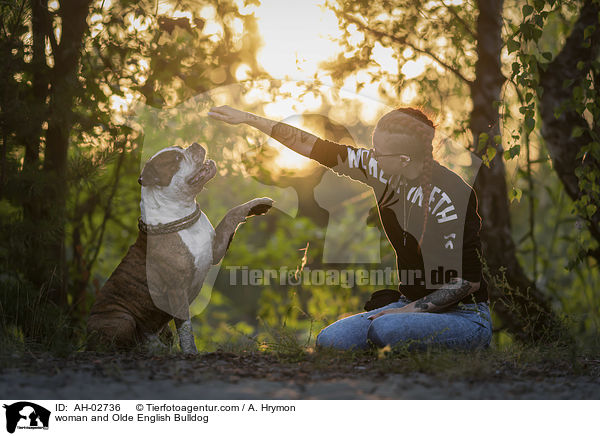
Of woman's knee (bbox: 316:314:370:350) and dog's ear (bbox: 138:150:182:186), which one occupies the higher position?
dog's ear (bbox: 138:150:182:186)

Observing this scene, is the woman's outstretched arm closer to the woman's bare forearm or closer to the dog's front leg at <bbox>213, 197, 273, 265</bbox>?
the woman's bare forearm

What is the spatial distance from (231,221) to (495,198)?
2297 mm

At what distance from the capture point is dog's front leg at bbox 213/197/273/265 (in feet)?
11.7

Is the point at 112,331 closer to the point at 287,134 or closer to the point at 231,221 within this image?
the point at 231,221

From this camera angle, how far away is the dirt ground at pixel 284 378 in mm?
2238

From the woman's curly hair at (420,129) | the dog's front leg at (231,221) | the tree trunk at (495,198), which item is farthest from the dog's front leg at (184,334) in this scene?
the tree trunk at (495,198)

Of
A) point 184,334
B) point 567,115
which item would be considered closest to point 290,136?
point 184,334

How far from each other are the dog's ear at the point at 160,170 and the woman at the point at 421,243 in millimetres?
402

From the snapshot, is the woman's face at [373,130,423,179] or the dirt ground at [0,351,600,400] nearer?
the dirt ground at [0,351,600,400]

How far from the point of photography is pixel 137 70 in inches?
159

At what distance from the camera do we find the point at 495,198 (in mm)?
4543
